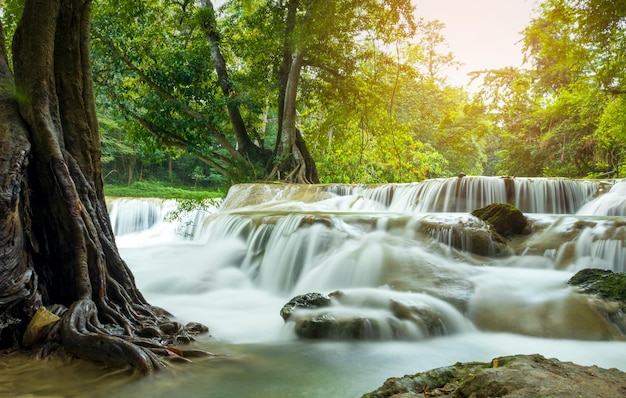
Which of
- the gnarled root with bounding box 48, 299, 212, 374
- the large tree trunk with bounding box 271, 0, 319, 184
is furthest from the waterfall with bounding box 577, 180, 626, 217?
the gnarled root with bounding box 48, 299, 212, 374

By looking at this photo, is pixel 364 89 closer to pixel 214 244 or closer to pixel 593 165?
pixel 214 244

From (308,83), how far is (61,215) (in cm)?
1295

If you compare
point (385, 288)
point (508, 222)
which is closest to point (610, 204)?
point (508, 222)

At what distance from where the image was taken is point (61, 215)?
336 centimetres

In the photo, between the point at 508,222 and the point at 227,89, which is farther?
the point at 227,89

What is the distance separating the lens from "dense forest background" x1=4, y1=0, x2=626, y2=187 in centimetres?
1070

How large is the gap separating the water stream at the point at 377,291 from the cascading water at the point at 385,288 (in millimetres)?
18

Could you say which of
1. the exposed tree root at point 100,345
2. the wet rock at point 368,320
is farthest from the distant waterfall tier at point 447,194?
the exposed tree root at point 100,345

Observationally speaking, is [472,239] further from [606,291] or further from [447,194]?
[447,194]

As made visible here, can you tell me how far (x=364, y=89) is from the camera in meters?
14.7

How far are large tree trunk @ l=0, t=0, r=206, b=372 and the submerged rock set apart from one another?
68.7 inches

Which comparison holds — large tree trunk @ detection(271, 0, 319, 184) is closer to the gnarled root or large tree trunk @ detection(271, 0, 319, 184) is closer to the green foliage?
the green foliage

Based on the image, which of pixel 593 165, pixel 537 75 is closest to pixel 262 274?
pixel 593 165

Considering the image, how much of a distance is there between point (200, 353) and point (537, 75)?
22.5 meters
